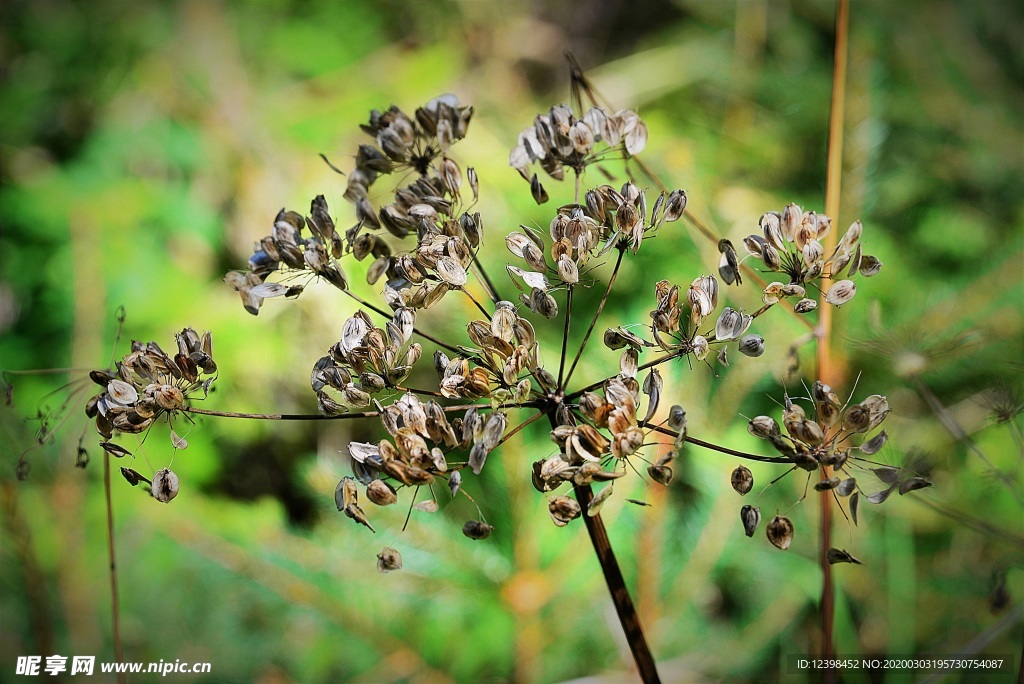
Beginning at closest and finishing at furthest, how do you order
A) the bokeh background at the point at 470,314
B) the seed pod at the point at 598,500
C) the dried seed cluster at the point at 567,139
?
the seed pod at the point at 598,500
the dried seed cluster at the point at 567,139
the bokeh background at the point at 470,314

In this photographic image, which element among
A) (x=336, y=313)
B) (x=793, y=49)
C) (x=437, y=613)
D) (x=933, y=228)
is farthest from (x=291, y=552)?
(x=793, y=49)

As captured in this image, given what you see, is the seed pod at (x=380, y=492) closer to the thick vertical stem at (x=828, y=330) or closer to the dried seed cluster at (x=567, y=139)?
the dried seed cluster at (x=567, y=139)

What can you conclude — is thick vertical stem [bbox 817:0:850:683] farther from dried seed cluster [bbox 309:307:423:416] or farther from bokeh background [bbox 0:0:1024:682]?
dried seed cluster [bbox 309:307:423:416]

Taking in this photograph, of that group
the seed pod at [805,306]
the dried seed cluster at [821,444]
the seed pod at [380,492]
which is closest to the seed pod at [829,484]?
the dried seed cluster at [821,444]

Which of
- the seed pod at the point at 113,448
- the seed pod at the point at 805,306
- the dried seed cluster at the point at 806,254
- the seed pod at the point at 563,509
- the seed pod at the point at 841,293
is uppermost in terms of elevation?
the dried seed cluster at the point at 806,254

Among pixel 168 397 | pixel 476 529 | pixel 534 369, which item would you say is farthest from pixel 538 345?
pixel 168 397

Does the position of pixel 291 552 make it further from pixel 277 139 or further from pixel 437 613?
pixel 277 139

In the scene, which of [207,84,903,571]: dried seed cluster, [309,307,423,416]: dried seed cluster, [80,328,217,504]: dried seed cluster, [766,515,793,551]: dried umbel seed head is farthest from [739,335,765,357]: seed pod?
[80,328,217,504]: dried seed cluster

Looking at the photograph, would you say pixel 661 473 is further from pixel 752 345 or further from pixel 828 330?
pixel 828 330

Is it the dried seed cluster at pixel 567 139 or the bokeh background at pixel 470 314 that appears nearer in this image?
the dried seed cluster at pixel 567 139
